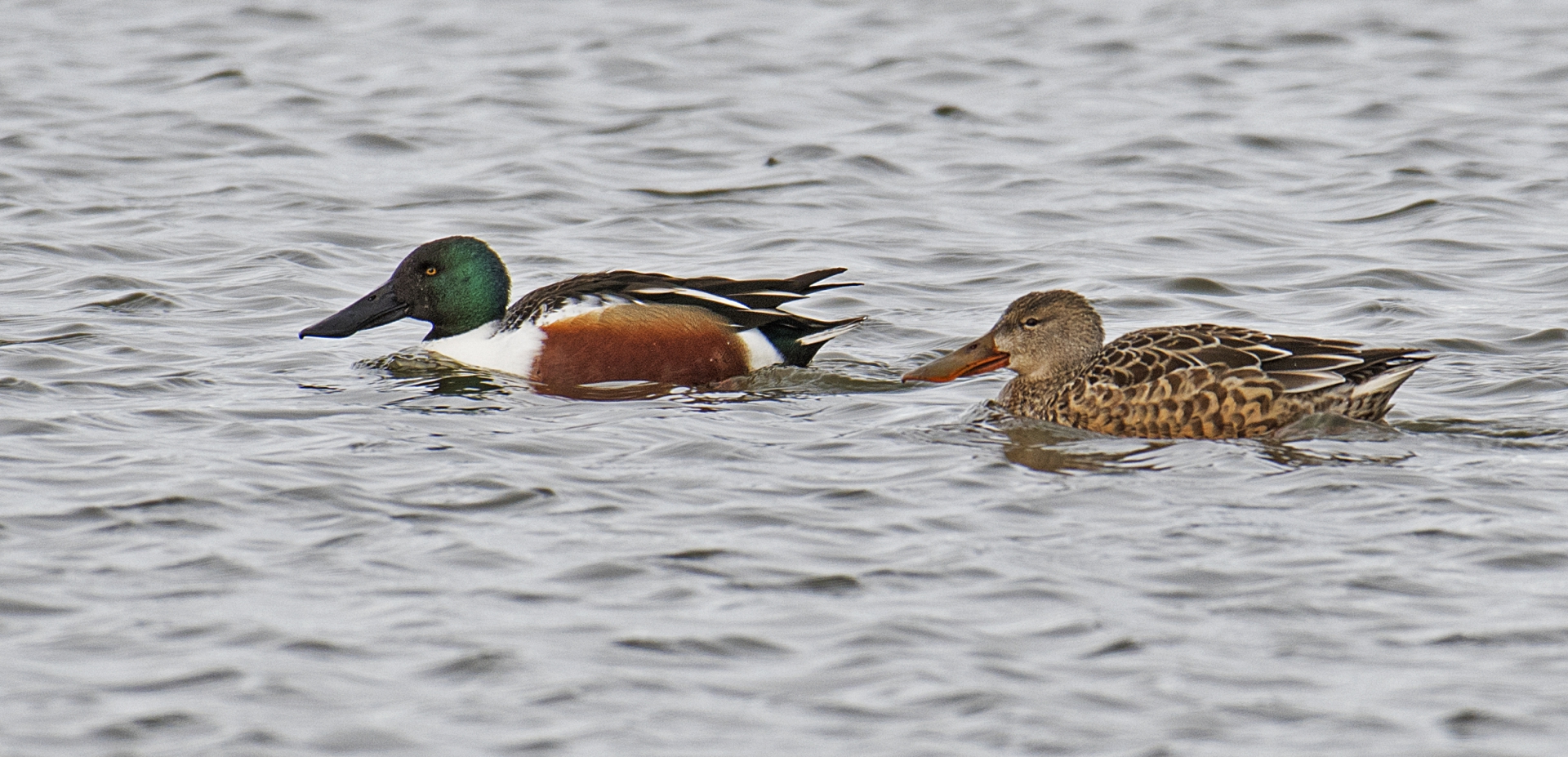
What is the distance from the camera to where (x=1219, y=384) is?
7770mm

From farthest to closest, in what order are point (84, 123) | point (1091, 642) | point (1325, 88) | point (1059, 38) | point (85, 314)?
1. point (1059, 38)
2. point (1325, 88)
3. point (84, 123)
4. point (85, 314)
5. point (1091, 642)

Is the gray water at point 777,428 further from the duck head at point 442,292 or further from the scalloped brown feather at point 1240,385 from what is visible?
the duck head at point 442,292

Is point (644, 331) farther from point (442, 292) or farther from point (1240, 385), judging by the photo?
point (1240, 385)

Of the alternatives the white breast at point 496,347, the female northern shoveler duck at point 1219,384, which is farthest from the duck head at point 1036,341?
the white breast at point 496,347

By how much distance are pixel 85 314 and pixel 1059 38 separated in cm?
968

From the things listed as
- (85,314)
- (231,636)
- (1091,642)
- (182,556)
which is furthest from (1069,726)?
(85,314)

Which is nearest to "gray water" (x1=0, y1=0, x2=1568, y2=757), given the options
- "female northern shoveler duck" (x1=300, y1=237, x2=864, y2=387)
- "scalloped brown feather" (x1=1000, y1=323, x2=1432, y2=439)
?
"scalloped brown feather" (x1=1000, y1=323, x2=1432, y2=439)

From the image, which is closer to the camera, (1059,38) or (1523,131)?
(1523,131)

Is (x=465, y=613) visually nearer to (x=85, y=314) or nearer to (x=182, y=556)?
(x=182, y=556)

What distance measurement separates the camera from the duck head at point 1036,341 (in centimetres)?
838

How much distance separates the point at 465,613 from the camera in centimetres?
571

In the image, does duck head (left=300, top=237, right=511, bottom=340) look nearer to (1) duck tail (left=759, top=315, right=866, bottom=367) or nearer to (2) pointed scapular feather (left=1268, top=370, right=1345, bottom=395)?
(1) duck tail (left=759, top=315, right=866, bottom=367)

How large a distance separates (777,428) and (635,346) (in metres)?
1.04

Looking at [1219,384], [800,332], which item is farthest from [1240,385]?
[800,332]
